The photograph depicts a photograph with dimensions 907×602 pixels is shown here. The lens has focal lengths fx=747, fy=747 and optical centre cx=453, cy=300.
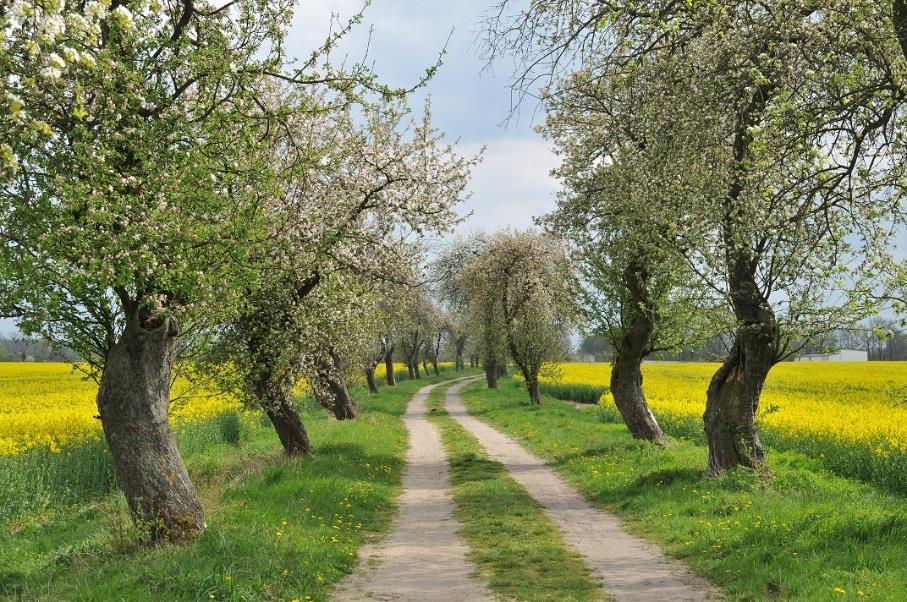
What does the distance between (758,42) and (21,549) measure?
1443cm

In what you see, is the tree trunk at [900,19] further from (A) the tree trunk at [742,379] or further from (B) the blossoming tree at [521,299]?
(B) the blossoming tree at [521,299]

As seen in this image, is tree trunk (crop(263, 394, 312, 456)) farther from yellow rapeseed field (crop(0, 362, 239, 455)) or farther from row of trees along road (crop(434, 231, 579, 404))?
row of trees along road (crop(434, 231, 579, 404))

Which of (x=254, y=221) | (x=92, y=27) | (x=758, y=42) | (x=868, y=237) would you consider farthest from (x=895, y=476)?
(x=92, y=27)

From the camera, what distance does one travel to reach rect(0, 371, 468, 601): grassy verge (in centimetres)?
854

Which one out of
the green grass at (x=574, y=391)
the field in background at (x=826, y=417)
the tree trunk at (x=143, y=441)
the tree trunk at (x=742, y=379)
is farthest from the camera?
the green grass at (x=574, y=391)

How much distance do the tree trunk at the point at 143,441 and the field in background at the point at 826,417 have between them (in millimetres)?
10696

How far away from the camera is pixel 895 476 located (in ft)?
56.2

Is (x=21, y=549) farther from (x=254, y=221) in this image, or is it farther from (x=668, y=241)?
(x=668, y=241)

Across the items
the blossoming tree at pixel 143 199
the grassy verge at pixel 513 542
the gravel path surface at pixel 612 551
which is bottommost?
the gravel path surface at pixel 612 551

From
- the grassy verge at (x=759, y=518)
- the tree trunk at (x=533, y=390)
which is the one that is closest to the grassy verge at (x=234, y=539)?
the grassy verge at (x=759, y=518)

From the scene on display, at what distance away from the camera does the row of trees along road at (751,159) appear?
32.8 ft

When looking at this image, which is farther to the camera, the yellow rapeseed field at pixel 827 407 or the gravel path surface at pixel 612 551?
the yellow rapeseed field at pixel 827 407

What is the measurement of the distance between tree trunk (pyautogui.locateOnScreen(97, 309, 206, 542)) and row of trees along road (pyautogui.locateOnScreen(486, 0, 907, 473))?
6.88m

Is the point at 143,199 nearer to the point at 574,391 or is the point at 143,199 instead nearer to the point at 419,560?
the point at 419,560
